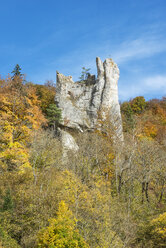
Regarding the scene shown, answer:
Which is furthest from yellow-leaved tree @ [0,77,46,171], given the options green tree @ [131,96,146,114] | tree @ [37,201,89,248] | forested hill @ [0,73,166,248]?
green tree @ [131,96,146,114]

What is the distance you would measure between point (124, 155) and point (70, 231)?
16570 mm

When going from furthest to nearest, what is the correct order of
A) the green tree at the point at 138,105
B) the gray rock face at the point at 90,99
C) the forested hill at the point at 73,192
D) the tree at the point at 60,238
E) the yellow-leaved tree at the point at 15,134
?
the green tree at the point at 138,105, the gray rock face at the point at 90,99, the yellow-leaved tree at the point at 15,134, the forested hill at the point at 73,192, the tree at the point at 60,238

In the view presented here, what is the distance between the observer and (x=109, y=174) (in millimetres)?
24578

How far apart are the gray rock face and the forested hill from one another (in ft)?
6.47

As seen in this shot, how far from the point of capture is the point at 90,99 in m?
34.6

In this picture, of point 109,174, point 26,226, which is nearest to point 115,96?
point 109,174

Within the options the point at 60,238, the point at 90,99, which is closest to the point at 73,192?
the point at 60,238

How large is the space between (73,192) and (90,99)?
71.1ft

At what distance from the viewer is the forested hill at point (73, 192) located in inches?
479

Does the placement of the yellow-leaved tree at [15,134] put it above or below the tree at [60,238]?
above

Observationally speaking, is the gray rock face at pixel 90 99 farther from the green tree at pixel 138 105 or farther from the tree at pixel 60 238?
the tree at pixel 60 238

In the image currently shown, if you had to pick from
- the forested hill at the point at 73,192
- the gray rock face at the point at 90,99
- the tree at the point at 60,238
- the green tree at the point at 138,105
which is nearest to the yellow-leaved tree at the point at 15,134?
the forested hill at the point at 73,192

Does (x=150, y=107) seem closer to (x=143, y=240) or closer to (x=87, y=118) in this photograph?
(x=87, y=118)

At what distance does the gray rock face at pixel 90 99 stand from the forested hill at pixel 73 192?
1.97 metres
